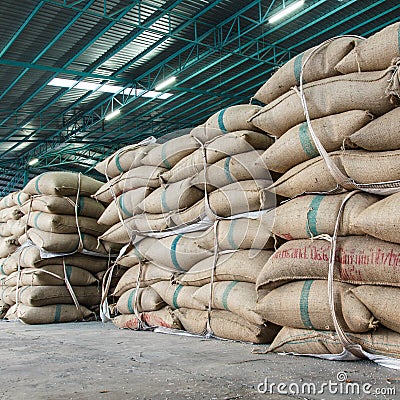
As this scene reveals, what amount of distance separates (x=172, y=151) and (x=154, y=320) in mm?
1392

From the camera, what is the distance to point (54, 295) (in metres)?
4.70

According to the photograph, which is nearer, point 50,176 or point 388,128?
point 388,128

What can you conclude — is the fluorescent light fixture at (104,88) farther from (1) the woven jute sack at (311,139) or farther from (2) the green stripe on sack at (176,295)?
(1) the woven jute sack at (311,139)

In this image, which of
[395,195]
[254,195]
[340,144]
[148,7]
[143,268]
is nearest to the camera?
[395,195]

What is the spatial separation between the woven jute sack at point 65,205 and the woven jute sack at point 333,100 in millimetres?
2616

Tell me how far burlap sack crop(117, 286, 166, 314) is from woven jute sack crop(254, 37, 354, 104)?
192 centimetres

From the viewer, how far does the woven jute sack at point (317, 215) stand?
240 centimetres

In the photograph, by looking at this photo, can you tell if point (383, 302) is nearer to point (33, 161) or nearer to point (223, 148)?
point (223, 148)

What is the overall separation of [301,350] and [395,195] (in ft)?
3.11

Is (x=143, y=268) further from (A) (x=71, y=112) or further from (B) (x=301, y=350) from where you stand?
(A) (x=71, y=112)

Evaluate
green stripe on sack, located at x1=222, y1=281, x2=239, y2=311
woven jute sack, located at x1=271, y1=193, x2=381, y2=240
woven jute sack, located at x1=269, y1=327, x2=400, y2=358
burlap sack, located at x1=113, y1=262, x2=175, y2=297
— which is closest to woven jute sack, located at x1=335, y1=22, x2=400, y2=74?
woven jute sack, located at x1=271, y1=193, x2=381, y2=240

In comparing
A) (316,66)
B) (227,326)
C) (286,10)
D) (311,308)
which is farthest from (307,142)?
(286,10)

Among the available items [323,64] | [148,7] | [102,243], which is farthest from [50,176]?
[148,7]

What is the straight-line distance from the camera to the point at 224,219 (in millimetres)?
3295
